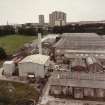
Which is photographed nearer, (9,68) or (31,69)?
(31,69)

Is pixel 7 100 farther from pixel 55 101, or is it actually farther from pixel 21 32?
pixel 21 32

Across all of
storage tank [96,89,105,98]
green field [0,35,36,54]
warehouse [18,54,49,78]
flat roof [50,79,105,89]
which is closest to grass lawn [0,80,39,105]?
warehouse [18,54,49,78]

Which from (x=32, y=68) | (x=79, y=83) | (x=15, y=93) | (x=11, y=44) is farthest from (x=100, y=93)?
(x=11, y=44)

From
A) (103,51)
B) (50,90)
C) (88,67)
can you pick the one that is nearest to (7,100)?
(50,90)

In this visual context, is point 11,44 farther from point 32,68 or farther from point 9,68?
point 32,68

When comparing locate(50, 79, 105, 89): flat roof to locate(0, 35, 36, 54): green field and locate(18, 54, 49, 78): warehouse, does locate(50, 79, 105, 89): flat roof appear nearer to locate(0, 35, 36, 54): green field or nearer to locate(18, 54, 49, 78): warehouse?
locate(18, 54, 49, 78): warehouse

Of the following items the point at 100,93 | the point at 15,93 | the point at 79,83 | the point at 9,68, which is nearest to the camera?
the point at 100,93

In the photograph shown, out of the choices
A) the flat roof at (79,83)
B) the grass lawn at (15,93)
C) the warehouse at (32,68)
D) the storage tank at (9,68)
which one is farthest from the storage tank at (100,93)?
the storage tank at (9,68)

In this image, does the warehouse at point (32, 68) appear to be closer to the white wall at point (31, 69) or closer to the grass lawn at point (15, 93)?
the white wall at point (31, 69)
